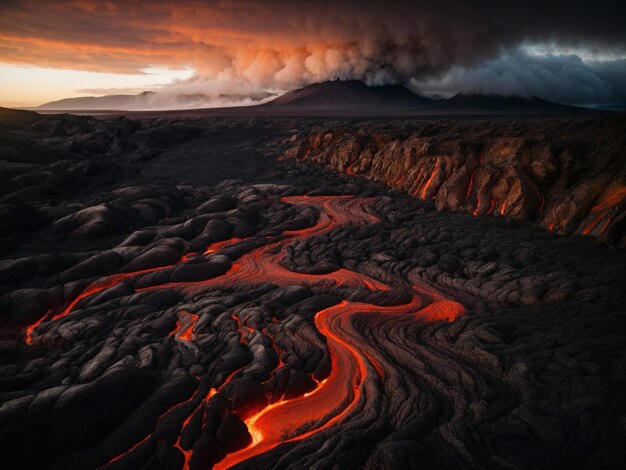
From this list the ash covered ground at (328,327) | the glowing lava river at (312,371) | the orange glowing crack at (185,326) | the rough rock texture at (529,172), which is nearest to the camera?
the ash covered ground at (328,327)

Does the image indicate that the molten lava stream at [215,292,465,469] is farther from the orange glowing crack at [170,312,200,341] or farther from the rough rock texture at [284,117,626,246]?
the rough rock texture at [284,117,626,246]

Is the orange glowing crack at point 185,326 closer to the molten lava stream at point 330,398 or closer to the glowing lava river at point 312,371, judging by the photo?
the glowing lava river at point 312,371

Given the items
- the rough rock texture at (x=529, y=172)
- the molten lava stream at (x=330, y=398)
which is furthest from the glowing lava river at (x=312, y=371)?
the rough rock texture at (x=529, y=172)

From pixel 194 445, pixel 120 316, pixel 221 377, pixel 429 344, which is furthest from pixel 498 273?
pixel 120 316

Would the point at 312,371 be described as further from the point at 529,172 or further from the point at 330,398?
the point at 529,172

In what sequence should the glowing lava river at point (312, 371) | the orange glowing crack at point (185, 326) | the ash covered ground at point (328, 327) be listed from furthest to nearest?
the orange glowing crack at point (185, 326)
the glowing lava river at point (312, 371)
the ash covered ground at point (328, 327)

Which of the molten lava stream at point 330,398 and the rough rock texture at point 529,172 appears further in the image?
the rough rock texture at point 529,172

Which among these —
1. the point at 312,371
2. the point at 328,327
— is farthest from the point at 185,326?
the point at 312,371
